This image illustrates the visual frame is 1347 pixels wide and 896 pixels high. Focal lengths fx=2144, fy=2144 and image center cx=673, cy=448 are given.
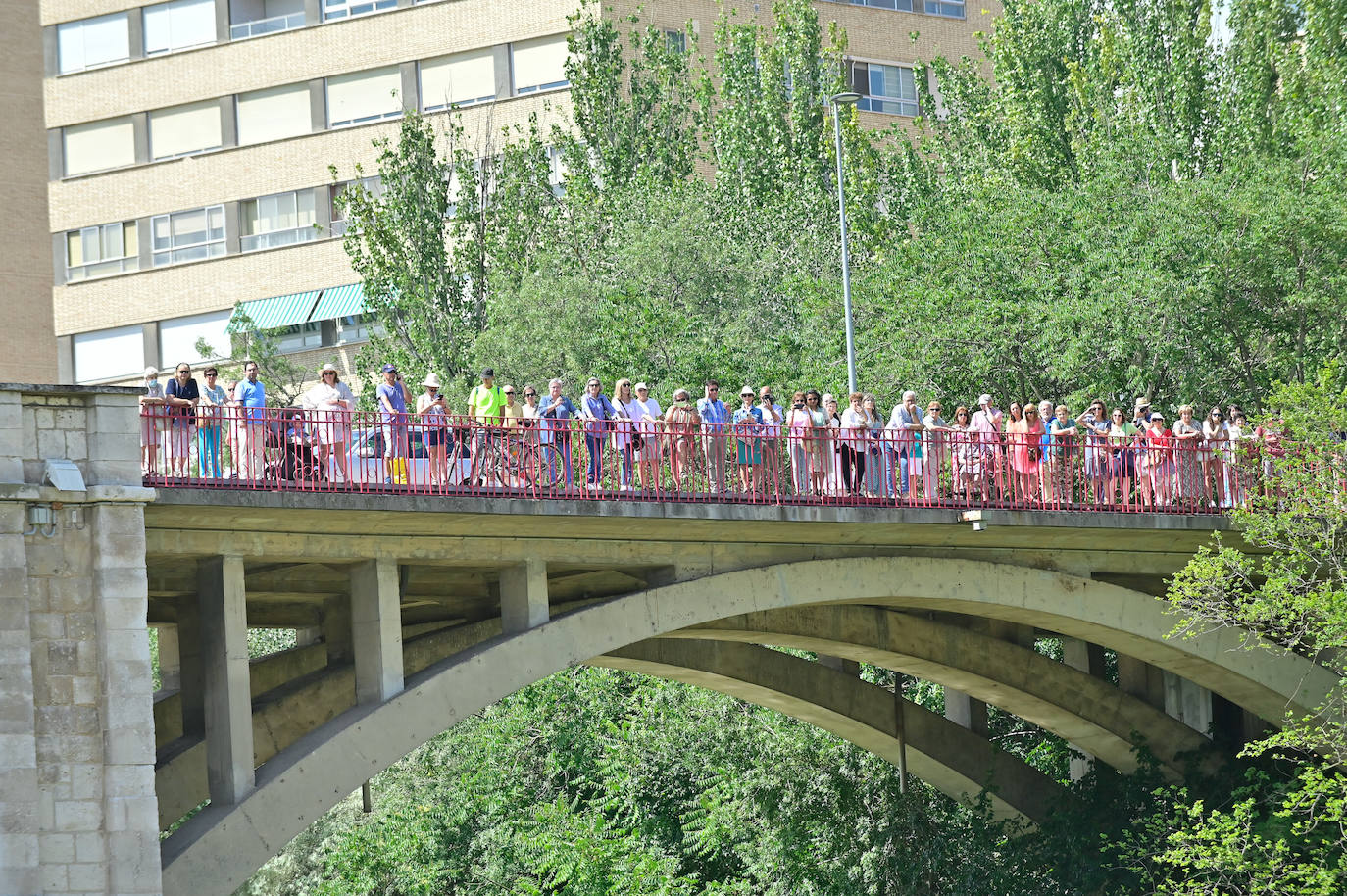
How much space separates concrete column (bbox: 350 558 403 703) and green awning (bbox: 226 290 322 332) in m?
30.8

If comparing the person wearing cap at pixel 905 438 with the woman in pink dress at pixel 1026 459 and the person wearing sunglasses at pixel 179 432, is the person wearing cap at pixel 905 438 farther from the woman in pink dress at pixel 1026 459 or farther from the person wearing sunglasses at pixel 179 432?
the person wearing sunglasses at pixel 179 432

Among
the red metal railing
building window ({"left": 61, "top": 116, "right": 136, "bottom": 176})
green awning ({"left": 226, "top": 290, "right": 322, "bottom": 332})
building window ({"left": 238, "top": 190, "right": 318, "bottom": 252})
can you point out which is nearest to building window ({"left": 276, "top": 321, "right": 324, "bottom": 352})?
green awning ({"left": 226, "top": 290, "right": 322, "bottom": 332})

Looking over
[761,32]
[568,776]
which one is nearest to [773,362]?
[568,776]

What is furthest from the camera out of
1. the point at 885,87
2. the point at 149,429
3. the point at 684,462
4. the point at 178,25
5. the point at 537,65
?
the point at 885,87

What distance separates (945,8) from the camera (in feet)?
193

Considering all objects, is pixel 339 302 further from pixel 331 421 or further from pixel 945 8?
pixel 331 421

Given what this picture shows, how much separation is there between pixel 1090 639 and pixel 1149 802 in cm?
466

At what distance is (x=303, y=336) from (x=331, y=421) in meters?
32.3

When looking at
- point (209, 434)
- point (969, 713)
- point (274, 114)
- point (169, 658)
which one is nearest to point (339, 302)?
point (274, 114)

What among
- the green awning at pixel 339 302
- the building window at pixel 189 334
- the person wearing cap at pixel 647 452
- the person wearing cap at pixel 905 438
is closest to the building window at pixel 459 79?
the green awning at pixel 339 302

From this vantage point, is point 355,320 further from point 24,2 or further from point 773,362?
point 24,2

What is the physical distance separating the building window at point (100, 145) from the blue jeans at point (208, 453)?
3609 cm

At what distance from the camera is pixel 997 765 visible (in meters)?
33.8

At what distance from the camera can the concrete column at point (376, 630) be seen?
20.9 meters
